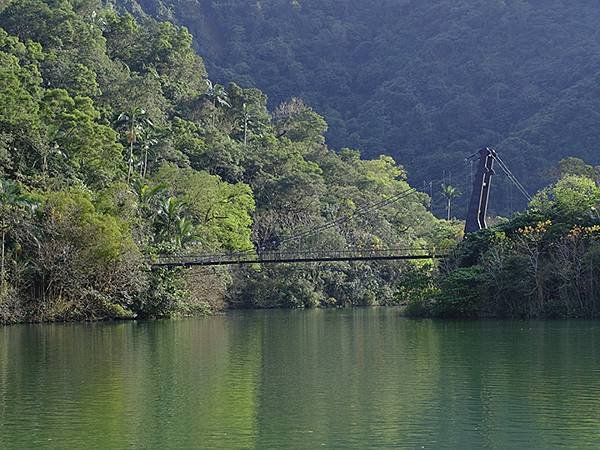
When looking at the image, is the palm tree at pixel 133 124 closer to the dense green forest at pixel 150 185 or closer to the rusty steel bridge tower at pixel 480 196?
the dense green forest at pixel 150 185

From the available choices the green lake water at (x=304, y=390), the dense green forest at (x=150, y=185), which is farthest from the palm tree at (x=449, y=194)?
the green lake water at (x=304, y=390)

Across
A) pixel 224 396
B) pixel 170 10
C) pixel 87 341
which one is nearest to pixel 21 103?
pixel 87 341

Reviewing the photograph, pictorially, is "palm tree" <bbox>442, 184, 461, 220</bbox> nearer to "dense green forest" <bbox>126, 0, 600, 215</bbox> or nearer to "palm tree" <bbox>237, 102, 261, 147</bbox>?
"dense green forest" <bbox>126, 0, 600, 215</bbox>

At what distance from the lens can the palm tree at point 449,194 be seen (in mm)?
92456

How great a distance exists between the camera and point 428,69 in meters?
121

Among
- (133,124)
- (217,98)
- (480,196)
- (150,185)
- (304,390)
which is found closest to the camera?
(304,390)

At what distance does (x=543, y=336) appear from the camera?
33750 millimetres

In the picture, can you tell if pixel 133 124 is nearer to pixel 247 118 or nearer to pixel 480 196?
pixel 480 196

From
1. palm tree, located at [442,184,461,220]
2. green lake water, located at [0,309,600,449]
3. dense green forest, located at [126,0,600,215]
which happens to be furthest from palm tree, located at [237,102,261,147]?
green lake water, located at [0,309,600,449]

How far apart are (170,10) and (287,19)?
15.8 m

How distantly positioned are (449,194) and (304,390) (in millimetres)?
73489

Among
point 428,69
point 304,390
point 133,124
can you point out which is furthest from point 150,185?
point 428,69

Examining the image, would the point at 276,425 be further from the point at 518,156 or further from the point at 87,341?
the point at 518,156

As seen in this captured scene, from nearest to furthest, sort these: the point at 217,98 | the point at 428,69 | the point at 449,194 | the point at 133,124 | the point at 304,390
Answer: the point at 304,390, the point at 133,124, the point at 217,98, the point at 449,194, the point at 428,69
